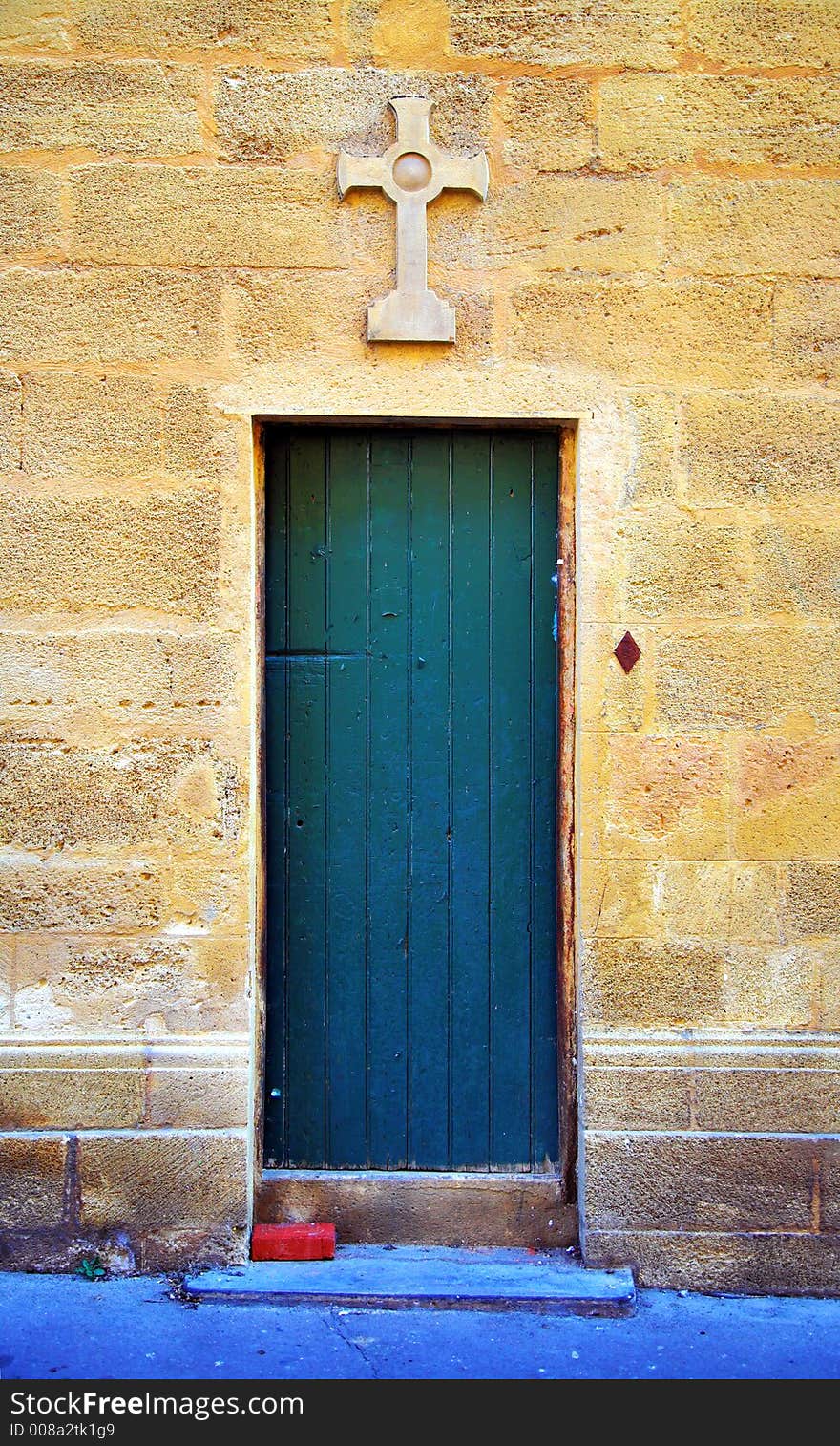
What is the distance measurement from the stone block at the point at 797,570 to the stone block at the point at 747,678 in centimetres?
1

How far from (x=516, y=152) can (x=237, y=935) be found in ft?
7.74

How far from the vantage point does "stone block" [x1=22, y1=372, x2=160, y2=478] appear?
366 cm

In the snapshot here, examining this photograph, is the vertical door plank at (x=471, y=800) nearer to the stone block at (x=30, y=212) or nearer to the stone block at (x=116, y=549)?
the stone block at (x=116, y=549)

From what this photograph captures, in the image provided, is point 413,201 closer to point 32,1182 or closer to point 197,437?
point 197,437

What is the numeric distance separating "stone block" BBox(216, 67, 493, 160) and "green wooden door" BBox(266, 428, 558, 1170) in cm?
79

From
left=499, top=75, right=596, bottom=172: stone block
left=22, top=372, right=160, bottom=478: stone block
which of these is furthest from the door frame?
left=499, top=75, right=596, bottom=172: stone block

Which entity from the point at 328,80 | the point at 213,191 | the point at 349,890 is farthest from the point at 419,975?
the point at 328,80

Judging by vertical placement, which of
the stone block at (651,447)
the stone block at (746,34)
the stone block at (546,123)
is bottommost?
the stone block at (651,447)

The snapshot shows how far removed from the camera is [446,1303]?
349cm

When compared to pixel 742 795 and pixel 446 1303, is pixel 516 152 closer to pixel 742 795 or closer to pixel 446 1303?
pixel 742 795

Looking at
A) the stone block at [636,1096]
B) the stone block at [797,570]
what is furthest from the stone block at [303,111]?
the stone block at [636,1096]

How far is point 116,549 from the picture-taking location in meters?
3.66

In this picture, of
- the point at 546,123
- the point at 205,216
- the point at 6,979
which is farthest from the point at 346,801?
the point at 546,123

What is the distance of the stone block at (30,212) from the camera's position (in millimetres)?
3643
